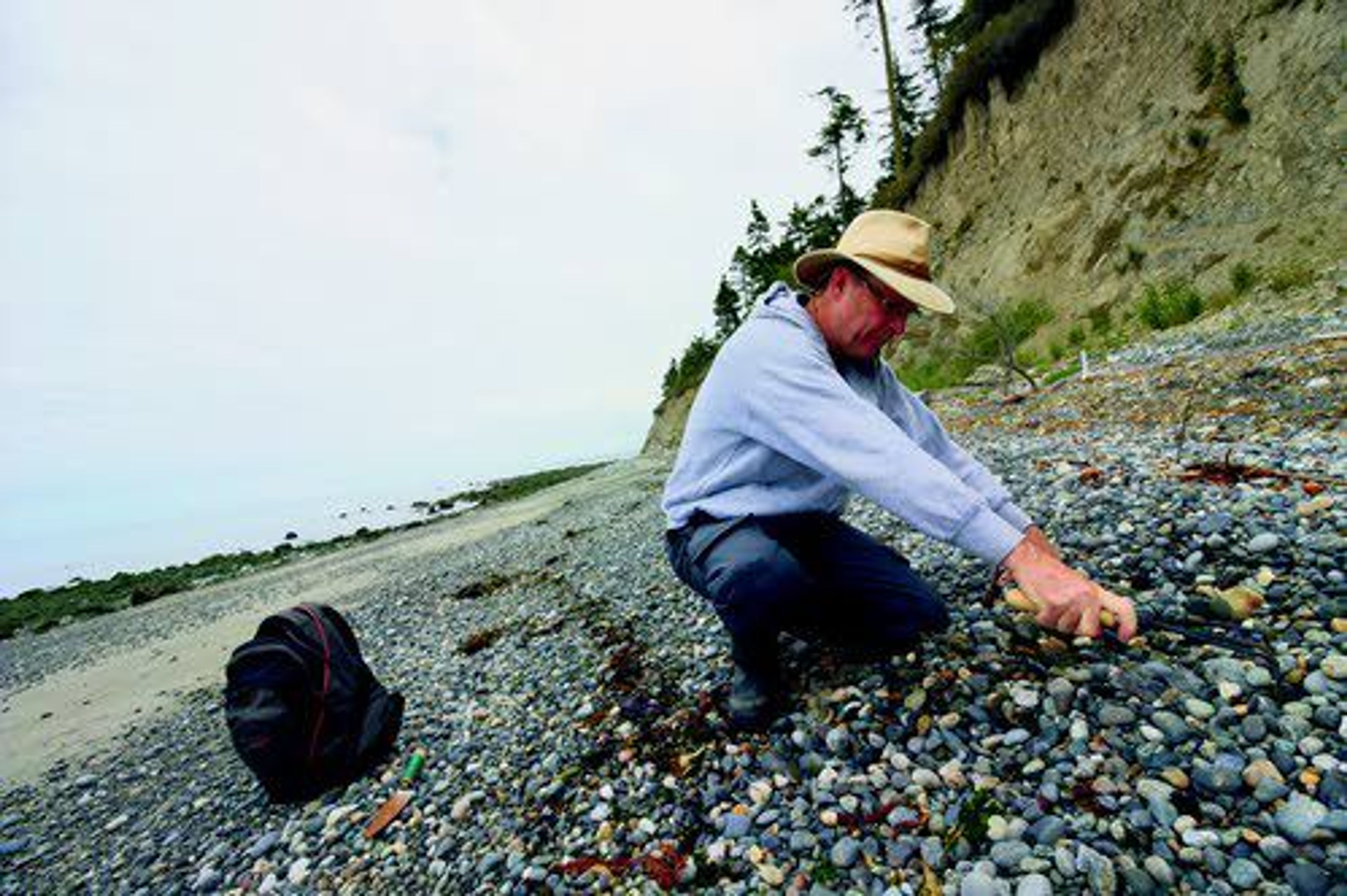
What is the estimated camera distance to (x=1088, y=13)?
19266 mm

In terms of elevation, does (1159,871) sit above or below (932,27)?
below

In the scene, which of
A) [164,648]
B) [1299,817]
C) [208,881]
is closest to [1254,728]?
[1299,817]

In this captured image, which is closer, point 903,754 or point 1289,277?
point 903,754

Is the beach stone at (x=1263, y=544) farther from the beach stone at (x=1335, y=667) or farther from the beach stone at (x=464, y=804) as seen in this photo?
the beach stone at (x=464, y=804)

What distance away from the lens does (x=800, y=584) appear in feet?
9.89

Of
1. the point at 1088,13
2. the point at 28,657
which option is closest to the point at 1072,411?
the point at 1088,13

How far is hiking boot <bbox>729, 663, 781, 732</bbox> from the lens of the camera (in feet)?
10.5

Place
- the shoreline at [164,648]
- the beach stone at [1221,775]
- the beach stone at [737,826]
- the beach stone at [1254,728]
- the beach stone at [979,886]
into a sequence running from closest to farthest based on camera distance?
the beach stone at [979,886] → the beach stone at [1221,775] → the beach stone at [1254,728] → the beach stone at [737,826] → the shoreline at [164,648]

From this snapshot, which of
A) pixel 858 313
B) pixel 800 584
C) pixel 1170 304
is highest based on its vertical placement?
pixel 858 313

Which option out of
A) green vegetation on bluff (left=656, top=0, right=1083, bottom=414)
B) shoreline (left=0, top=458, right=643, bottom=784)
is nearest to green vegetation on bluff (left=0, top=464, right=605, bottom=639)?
shoreline (left=0, top=458, right=643, bottom=784)

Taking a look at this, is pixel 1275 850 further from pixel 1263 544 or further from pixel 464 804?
pixel 464 804

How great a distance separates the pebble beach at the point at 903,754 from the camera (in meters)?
2.15

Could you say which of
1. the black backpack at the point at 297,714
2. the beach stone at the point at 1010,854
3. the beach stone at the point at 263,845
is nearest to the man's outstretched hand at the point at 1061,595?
the beach stone at the point at 1010,854

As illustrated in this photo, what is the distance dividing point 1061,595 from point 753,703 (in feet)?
5.17
